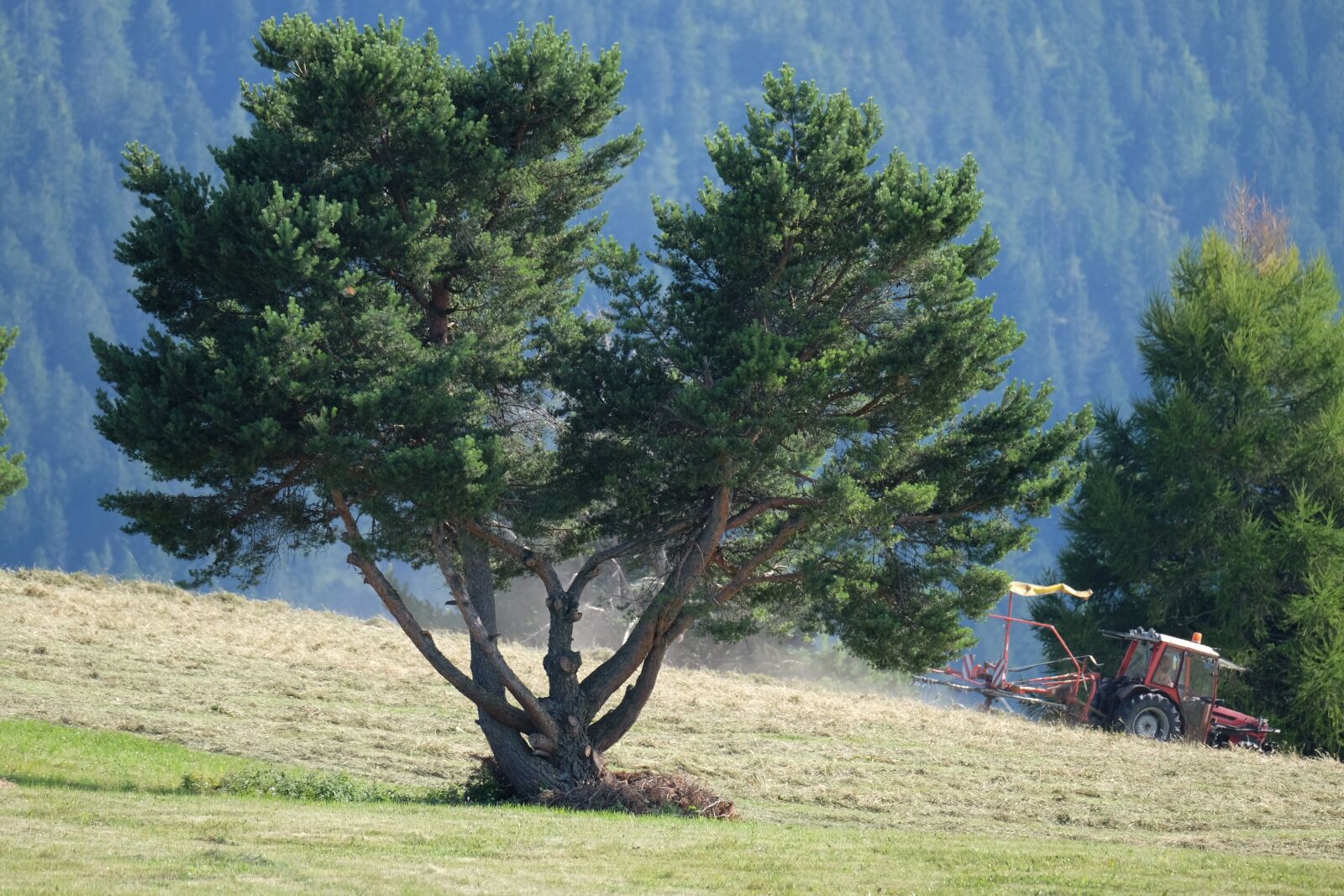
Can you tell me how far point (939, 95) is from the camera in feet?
419

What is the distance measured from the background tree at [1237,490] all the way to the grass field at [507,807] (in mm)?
9256

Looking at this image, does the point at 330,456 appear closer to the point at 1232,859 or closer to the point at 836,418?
the point at 836,418

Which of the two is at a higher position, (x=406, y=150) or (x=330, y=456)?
(x=406, y=150)

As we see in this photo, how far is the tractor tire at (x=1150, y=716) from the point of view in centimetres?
2877

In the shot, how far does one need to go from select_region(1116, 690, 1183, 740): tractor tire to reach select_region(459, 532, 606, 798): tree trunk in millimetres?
14381

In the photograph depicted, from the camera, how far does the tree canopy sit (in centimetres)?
1628

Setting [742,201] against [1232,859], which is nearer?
[1232,859]

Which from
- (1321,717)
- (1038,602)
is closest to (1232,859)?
(1321,717)

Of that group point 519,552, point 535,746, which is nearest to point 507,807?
point 535,746

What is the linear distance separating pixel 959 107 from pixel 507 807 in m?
118

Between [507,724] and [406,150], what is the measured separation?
6.97 m

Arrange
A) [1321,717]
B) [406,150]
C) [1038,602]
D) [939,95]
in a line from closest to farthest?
[406,150] < [1321,717] < [1038,602] < [939,95]

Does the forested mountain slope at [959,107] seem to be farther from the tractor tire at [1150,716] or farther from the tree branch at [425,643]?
the tree branch at [425,643]

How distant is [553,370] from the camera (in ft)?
59.7
